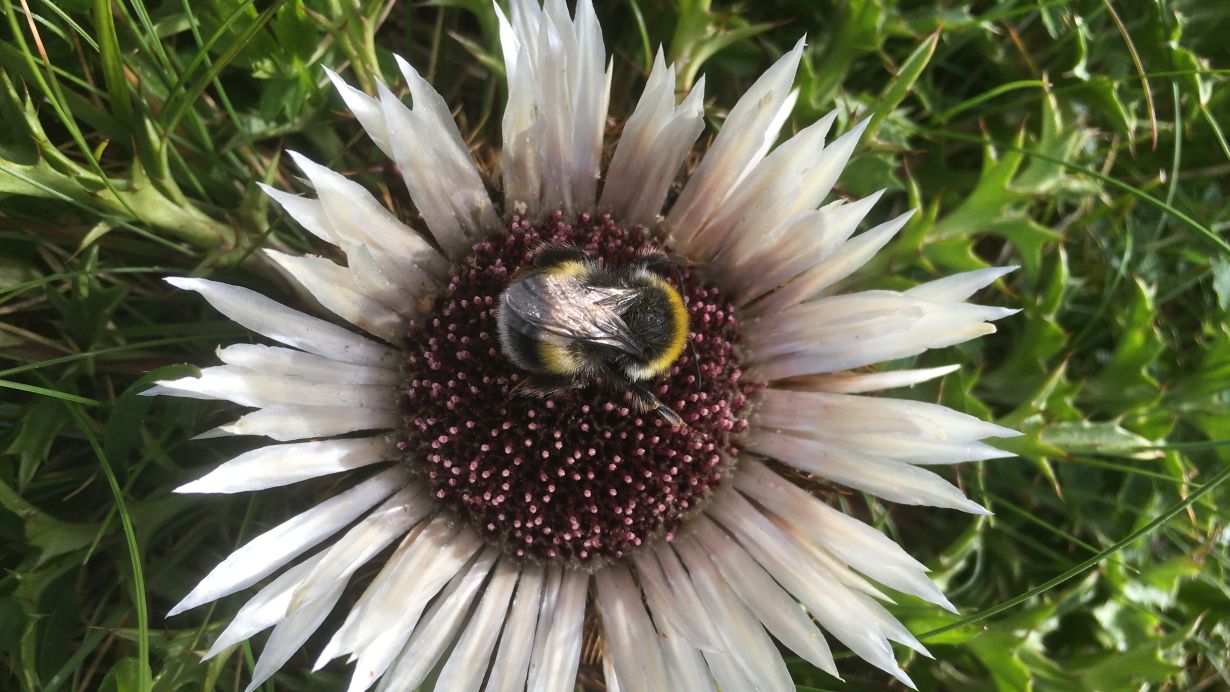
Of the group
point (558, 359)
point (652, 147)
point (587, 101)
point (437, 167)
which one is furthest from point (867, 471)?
point (437, 167)

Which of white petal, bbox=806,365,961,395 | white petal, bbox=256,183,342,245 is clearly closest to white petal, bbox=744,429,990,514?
white petal, bbox=806,365,961,395

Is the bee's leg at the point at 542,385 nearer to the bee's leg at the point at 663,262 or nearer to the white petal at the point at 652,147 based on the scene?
the bee's leg at the point at 663,262

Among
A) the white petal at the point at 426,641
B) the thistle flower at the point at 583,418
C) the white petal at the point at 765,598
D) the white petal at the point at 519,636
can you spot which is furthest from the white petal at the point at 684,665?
the white petal at the point at 426,641

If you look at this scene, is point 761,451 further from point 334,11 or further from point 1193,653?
point 1193,653

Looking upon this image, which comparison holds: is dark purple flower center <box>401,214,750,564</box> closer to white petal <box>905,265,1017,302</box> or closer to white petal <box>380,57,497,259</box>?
white petal <box>380,57,497,259</box>

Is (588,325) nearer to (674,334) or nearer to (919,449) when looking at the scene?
(674,334)
